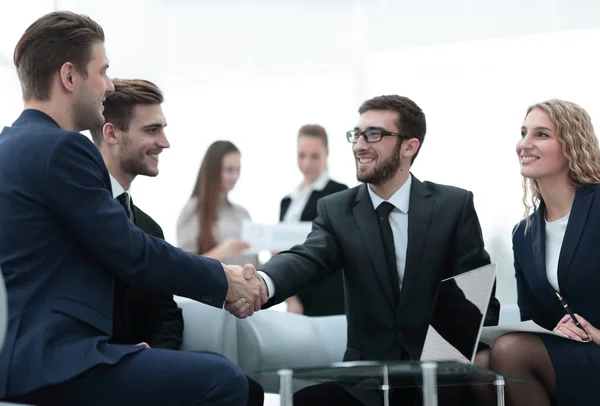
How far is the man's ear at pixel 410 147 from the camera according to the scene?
136 inches

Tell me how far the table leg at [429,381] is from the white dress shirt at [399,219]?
1029mm

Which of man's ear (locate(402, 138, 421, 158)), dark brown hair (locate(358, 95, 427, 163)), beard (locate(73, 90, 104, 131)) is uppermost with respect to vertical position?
dark brown hair (locate(358, 95, 427, 163))

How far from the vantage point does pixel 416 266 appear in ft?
10.4

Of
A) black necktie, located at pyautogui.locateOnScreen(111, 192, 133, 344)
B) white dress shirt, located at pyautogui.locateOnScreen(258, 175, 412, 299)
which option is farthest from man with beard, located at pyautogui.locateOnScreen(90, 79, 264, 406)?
white dress shirt, located at pyautogui.locateOnScreen(258, 175, 412, 299)

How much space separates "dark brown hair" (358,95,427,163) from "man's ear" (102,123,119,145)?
91 cm

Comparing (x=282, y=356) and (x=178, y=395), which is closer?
(x=178, y=395)

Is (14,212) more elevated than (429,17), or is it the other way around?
(429,17)

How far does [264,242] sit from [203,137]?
160cm

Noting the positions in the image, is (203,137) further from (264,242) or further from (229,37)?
(264,242)

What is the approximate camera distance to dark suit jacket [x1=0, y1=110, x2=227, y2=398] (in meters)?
2.10

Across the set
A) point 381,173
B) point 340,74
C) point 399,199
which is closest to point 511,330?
A: point 399,199

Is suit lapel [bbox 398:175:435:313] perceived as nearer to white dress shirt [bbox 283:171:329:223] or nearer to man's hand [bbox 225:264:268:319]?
man's hand [bbox 225:264:268:319]

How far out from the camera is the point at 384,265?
3.19 meters

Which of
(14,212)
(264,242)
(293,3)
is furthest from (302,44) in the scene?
(14,212)
